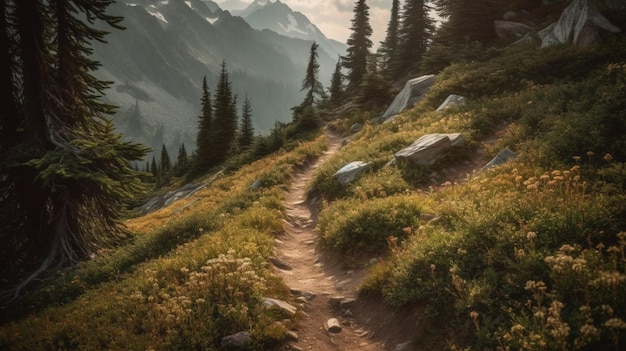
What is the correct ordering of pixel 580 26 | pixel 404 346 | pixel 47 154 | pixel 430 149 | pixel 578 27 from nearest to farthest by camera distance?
pixel 404 346, pixel 47 154, pixel 430 149, pixel 580 26, pixel 578 27

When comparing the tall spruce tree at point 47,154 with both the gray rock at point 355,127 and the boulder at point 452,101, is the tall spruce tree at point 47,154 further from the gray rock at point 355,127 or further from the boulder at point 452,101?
the gray rock at point 355,127

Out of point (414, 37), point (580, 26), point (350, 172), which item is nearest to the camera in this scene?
point (350, 172)

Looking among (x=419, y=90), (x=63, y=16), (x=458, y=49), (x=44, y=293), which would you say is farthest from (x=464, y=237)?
(x=458, y=49)

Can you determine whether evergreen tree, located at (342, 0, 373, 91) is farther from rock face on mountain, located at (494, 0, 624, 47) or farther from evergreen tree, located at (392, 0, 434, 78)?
rock face on mountain, located at (494, 0, 624, 47)

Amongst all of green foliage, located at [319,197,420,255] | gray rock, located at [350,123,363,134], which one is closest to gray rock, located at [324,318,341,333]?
green foliage, located at [319,197,420,255]

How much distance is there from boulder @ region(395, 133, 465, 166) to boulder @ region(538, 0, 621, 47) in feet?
42.5

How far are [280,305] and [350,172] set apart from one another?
8.55 metres

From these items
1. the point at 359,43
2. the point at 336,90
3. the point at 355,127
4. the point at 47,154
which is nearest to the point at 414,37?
the point at 359,43

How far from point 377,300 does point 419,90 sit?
23.3m

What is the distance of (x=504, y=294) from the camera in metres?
5.05

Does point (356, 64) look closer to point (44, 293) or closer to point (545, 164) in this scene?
point (545, 164)

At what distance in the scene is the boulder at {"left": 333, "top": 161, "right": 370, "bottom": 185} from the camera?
46.6 feet

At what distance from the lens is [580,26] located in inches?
819

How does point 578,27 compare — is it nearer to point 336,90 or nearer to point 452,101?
point 452,101
